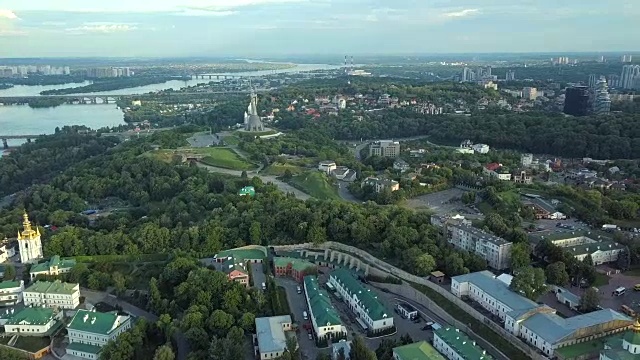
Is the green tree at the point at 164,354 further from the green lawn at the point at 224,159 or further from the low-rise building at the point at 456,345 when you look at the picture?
the green lawn at the point at 224,159

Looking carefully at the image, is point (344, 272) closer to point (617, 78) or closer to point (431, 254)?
point (431, 254)

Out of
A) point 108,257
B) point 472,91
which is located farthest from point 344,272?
point 472,91

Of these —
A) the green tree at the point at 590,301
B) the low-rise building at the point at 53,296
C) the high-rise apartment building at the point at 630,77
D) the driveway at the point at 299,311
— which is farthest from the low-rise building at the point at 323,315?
the high-rise apartment building at the point at 630,77

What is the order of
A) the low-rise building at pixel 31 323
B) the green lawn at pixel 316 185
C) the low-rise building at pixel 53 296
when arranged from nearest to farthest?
the low-rise building at pixel 31 323 < the low-rise building at pixel 53 296 < the green lawn at pixel 316 185

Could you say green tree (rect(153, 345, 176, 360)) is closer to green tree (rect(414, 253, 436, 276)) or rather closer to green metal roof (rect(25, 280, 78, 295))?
green metal roof (rect(25, 280, 78, 295))

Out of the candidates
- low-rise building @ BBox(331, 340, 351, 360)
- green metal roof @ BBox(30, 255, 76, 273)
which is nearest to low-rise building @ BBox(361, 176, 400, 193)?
low-rise building @ BBox(331, 340, 351, 360)
